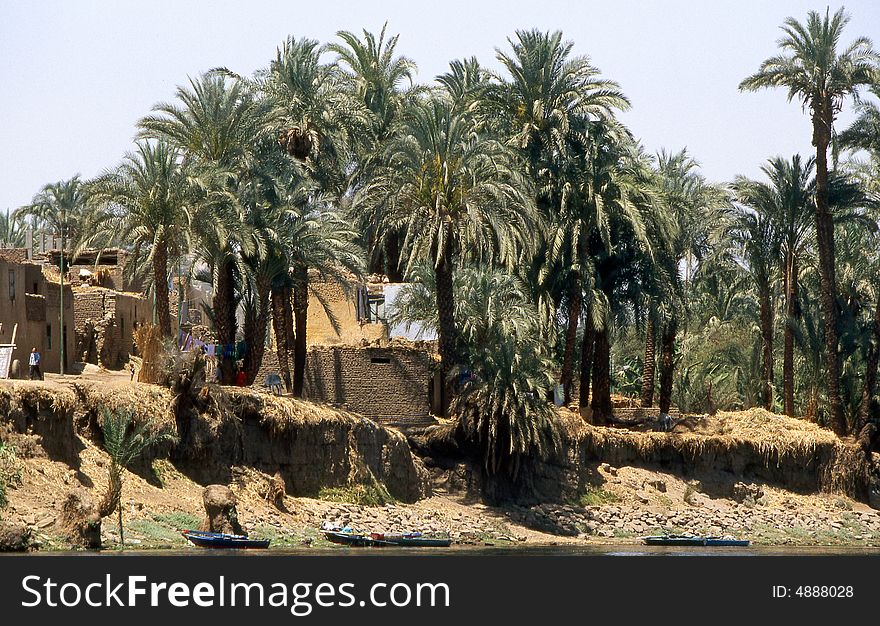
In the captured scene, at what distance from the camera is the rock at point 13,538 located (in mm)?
27344

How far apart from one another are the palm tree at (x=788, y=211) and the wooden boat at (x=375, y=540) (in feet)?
59.3

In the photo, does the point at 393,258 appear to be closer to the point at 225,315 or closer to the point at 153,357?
the point at 225,315

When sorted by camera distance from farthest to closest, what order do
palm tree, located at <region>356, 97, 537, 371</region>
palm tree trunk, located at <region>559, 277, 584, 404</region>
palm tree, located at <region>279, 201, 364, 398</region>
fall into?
palm tree trunk, located at <region>559, 277, 584, 404</region> < palm tree, located at <region>279, 201, 364, 398</region> < palm tree, located at <region>356, 97, 537, 371</region>

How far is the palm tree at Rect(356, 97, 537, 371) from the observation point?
4038 centimetres

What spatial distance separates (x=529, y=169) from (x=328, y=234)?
6815 mm

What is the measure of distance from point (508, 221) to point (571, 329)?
5461 mm

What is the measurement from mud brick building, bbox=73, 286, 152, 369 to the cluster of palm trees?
8.45ft

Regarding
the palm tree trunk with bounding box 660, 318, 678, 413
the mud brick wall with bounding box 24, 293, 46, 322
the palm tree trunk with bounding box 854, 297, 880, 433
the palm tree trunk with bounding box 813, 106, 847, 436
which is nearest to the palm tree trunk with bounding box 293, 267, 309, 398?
the mud brick wall with bounding box 24, 293, 46, 322

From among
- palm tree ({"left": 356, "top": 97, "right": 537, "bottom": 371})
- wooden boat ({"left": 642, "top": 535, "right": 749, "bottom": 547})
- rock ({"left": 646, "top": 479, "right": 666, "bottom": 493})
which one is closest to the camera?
wooden boat ({"left": 642, "top": 535, "right": 749, "bottom": 547})

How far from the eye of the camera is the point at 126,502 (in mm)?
32219

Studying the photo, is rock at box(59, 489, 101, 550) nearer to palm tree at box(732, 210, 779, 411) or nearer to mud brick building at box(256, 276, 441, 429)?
mud brick building at box(256, 276, 441, 429)
